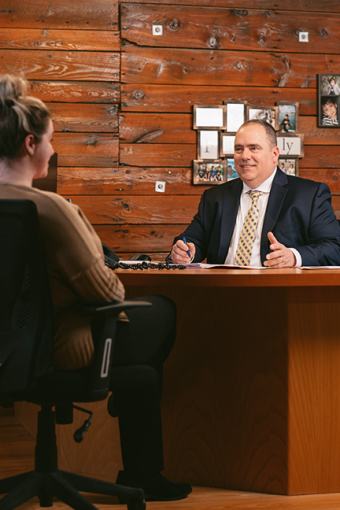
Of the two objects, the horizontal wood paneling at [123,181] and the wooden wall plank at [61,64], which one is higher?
the wooden wall plank at [61,64]

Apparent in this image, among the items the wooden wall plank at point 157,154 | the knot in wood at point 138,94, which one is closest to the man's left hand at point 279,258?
the wooden wall plank at point 157,154

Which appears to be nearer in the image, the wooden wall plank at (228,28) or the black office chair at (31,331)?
the black office chair at (31,331)

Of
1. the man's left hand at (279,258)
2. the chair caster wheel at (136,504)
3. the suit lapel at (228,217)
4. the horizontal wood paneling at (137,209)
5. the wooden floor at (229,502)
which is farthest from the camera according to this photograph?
the horizontal wood paneling at (137,209)

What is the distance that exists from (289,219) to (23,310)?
163 centimetres

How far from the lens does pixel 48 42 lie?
3613 millimetres

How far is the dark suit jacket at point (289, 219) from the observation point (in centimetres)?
257

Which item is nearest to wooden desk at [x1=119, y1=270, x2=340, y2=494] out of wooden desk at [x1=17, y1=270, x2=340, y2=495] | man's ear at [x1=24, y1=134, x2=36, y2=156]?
wooden desk at [x1=17, y1=270, x2=340, y2=495]

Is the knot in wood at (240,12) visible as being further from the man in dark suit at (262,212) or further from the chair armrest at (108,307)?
the chair armrest at (108,307)

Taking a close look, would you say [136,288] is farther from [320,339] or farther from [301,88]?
[301,88]

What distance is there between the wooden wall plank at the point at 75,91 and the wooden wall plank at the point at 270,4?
591 mm

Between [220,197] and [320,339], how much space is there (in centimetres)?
120

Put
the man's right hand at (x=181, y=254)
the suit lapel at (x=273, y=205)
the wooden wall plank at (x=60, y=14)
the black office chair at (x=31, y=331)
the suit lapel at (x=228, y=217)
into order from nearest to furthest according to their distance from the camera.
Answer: the black office chair at (x=31, y=331)
the man's right hand at (x=181, y=254)
the suit lapel at (x=273, y=205)
the suit lapel at (x=228, y=217)
the wooden wall plank at (x=60, y=14)

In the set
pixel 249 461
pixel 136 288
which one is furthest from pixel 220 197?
pixel 249 461

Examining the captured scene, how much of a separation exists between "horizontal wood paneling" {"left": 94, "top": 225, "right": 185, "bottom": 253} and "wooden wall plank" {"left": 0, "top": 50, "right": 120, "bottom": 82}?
101 centimetres
